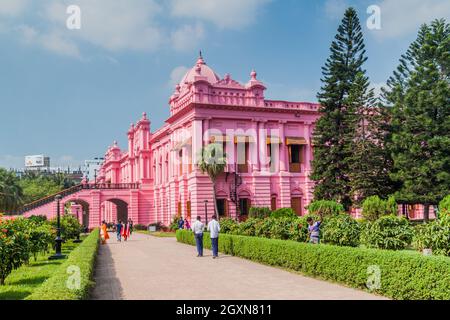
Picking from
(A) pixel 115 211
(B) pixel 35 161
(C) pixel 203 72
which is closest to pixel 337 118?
(C) pixel 203 72

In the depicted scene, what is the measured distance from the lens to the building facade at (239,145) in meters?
35.0

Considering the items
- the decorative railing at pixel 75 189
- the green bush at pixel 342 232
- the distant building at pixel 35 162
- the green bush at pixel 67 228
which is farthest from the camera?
the distant building at pixel 35 162

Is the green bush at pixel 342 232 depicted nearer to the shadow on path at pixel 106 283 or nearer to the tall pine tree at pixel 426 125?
the shadow on path at pixel 106 283

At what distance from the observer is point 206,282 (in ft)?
37.0

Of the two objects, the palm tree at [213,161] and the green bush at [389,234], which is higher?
the palm tree at [213,161]

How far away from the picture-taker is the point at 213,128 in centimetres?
3553

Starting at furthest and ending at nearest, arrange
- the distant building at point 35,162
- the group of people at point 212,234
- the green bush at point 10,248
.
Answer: the distant building at point 35,162 → the group of people at point 212,234 → the green bush at point 10,248

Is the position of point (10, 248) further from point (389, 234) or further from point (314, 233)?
point (389, 234)

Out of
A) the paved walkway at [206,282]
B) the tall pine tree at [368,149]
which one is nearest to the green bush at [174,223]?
the tall pine tree at [368,149]

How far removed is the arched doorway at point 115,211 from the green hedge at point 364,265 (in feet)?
121

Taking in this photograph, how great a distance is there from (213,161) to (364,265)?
913 inches
